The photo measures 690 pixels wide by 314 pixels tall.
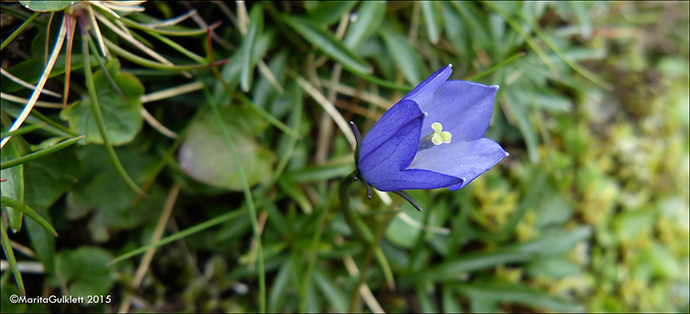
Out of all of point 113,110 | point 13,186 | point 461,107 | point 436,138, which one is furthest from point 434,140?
point 13,186

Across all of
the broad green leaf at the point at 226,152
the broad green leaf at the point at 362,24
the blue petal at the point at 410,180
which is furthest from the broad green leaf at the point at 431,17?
the blue petal at the point at 410,180

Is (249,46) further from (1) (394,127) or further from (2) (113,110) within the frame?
(1) (394,127)

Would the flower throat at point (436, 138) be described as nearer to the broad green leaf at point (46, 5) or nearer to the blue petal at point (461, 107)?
the blue petal at point (461, 107)

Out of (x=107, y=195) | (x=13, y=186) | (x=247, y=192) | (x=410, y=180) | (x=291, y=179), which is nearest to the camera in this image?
(x=410, y=180)

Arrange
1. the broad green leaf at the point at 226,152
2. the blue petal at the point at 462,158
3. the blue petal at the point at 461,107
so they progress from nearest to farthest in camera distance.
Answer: the blue petal at the point at 462,158
the blue petal at the point at 461,107
the broad green leaf at the point at 226,152

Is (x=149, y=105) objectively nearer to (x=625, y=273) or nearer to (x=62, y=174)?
(x=62, y=174)

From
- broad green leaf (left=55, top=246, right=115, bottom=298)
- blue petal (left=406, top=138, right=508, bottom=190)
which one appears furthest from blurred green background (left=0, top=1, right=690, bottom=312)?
blue petal (left=406, top=138, right=508, bottom=190)

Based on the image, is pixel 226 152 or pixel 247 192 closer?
pixel 247 192

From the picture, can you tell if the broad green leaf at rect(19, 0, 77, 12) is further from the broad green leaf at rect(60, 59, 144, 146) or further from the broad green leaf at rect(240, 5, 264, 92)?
the broad green leaf at rect(240, 5, 264, 92)
